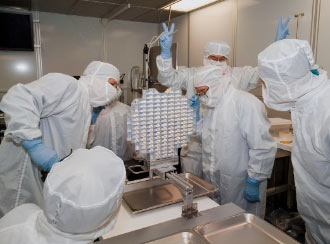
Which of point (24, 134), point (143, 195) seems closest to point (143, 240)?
point (143, 195)

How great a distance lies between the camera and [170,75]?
2250 mm

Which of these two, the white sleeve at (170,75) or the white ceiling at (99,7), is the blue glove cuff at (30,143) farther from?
the white ceiling at (99,7)

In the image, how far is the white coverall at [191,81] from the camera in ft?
6.39

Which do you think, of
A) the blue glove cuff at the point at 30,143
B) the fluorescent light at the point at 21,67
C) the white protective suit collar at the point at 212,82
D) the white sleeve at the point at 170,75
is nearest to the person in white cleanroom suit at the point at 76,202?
the blue glove cuff at the point at 30,143

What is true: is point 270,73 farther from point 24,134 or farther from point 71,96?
point 24,134

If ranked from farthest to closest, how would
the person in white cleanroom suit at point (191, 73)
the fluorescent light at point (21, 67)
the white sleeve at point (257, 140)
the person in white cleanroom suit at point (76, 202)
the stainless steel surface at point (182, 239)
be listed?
1. the fluorescent light at point (21, 67)
2. the person in white cleanroom suit at point (191, 73)
3. the white sleeve at point (257, 140)
4. the stainless steel surface at point (182, 239)
5. the person in white cleanroom suit at point (76, 202)

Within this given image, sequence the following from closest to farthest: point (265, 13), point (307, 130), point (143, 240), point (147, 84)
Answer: point (143, 240)
point (307, 130)
point (265, 13)
point (147, 84)

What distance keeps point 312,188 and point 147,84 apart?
2.78 m

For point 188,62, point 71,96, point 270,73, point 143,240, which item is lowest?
point 143,240

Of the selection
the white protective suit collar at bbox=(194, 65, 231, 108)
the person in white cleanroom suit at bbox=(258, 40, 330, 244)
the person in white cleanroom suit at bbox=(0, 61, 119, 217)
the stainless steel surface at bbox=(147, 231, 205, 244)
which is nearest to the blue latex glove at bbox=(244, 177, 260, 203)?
the person in white cleanroom suit at bbox=(258, 40, 330, 244)

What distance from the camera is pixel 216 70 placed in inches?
63.8

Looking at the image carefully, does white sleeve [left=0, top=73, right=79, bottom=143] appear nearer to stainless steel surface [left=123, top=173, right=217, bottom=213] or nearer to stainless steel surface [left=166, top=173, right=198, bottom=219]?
stainless steel surface [left=123, top=173, right=217, bottom=213]

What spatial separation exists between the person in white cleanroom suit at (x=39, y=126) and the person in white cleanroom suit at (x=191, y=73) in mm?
643

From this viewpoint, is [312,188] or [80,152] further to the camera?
[312,188]
